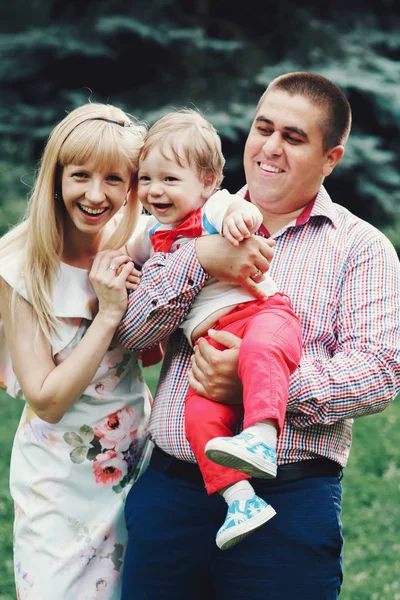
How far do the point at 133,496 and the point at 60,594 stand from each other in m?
0.36

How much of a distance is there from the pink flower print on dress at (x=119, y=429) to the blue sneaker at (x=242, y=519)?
63 centimetres

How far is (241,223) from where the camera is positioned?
2553 mm

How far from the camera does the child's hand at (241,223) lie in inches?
101

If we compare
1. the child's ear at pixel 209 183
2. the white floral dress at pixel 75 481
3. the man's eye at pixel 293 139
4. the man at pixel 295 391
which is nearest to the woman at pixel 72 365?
Result: the white floral dress at pixel 75 481

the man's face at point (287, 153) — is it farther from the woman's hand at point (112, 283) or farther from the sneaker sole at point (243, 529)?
the sneaker sole at point (243, 529)

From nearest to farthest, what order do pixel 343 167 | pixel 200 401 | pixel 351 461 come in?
1. pixel 200 401
2. pixel 351 461
3. pixel 343 167

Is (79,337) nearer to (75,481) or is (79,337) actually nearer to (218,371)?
(75,481)

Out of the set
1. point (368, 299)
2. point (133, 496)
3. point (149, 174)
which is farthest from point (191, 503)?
point (149, 174)

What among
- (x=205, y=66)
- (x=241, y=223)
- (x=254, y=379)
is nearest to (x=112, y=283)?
(x=241, y=223)

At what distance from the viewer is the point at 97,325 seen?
8.93 ft

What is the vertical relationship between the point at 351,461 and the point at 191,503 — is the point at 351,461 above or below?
below

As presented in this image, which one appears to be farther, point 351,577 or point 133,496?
point 351,577

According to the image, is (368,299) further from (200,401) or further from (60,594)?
(60,594)

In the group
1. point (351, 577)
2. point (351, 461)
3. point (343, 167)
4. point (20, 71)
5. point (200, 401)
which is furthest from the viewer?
point (20, 71)
